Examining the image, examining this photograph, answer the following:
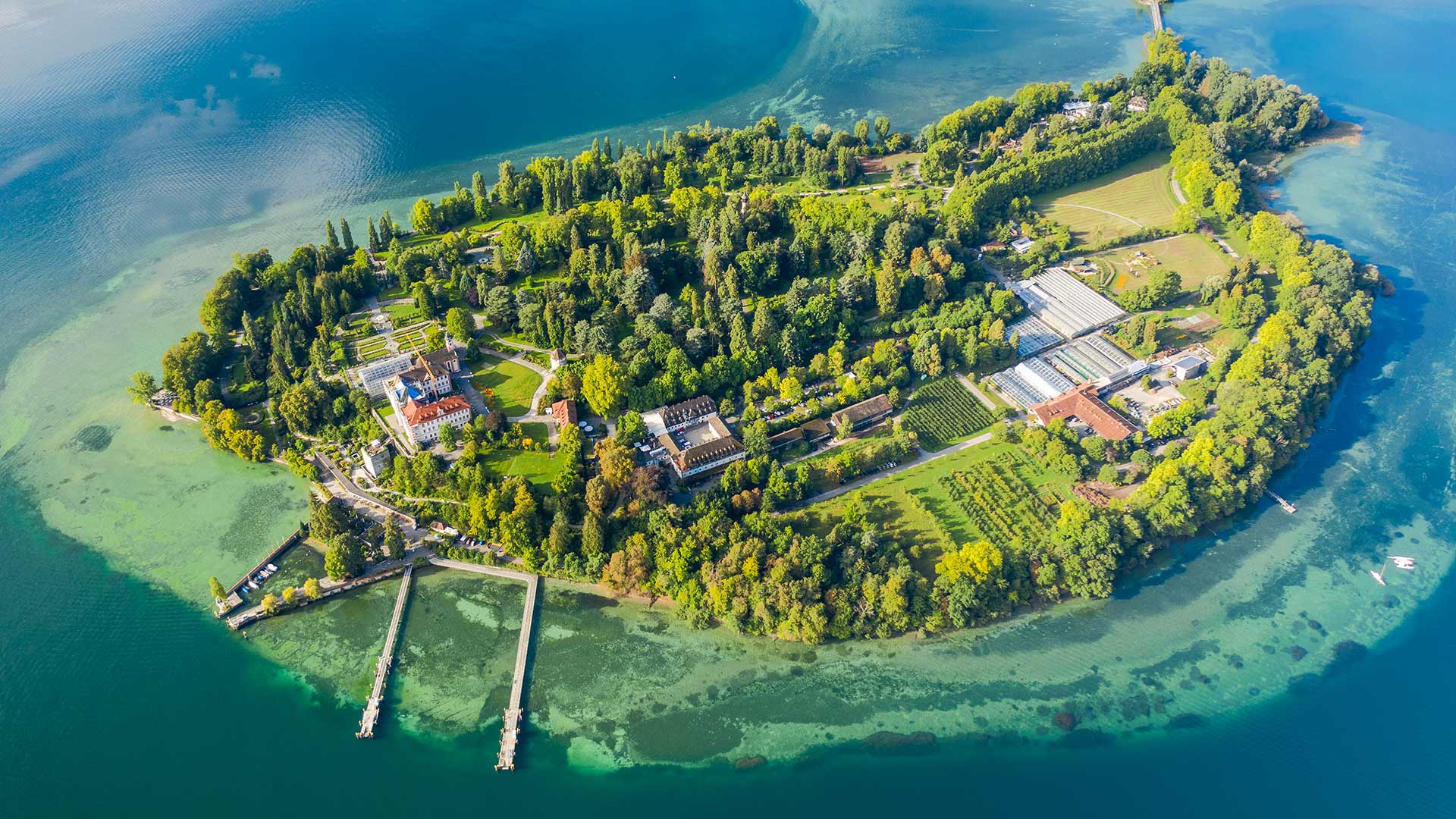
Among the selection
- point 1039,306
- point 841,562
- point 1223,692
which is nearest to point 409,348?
point 841,562

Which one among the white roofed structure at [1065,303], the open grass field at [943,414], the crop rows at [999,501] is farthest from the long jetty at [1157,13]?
the crop rows at [999,501]

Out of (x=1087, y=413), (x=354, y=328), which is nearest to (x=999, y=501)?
(x=1087, y=413)

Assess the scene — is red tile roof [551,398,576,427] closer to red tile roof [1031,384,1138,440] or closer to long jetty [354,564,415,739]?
long jetty [354,564,415,739]

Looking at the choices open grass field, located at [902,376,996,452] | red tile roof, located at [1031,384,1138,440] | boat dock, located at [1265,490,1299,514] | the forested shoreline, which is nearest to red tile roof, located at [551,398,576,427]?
the forested shoreline

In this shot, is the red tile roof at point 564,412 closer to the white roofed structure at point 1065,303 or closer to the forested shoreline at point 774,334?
the forested shoreline at point 774,334

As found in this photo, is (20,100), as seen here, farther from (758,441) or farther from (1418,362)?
(1418,362)

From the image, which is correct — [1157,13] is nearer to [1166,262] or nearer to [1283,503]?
[1166,262]
